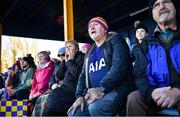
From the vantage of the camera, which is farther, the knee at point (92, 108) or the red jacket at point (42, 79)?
the red jacket at point (42, 79)

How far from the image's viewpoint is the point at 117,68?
209cm

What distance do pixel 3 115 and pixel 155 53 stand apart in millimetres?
1982

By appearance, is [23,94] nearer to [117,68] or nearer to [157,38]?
[117,68]

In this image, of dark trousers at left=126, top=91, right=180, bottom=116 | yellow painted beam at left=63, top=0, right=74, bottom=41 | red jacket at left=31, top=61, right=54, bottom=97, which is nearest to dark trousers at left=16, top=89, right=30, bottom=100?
red jacket at left=31, top=61, right=54, bottom=97

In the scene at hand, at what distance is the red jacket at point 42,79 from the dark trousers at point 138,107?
2348 millimetres

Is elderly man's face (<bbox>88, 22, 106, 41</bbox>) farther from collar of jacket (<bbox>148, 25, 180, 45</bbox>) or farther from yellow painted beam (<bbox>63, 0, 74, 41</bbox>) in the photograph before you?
yellow painted beam (<bbox>63, 0, 74, 41</bbox>)

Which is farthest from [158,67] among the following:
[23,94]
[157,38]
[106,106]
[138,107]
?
[23,94]

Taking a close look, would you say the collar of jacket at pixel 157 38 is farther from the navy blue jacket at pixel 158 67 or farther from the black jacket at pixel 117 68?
the black jacket at pixel 117 68

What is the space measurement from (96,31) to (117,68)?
1.67 ft

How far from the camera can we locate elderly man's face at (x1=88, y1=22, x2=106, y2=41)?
2.41 m

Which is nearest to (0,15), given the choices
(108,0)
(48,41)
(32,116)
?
(48,41)

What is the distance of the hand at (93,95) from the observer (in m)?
2.09

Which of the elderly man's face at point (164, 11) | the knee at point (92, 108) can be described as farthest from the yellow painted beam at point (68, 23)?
the elderly man's face at point (164, 11)

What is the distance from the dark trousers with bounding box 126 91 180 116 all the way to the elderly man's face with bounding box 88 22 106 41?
0.78 m
